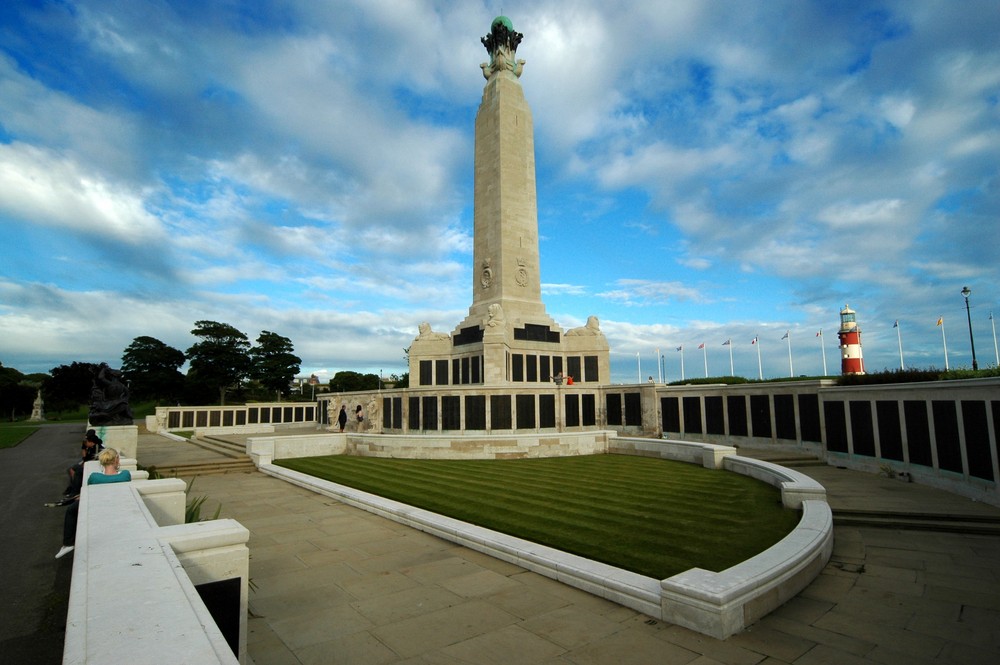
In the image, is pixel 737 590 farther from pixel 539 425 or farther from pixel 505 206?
pixel 505 206

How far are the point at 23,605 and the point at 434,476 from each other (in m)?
10.3

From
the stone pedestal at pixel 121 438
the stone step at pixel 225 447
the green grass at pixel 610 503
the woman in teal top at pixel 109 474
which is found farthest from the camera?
the stone step at pixel 225 447

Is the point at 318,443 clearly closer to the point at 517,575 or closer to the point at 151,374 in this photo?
the point at 517,575

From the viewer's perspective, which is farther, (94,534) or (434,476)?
(434,476)

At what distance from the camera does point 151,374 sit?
6850cm

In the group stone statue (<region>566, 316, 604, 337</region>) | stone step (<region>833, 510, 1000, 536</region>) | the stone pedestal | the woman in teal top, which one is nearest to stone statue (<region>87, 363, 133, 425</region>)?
the stone pedestal

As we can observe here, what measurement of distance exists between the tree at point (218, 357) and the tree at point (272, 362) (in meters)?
1.44

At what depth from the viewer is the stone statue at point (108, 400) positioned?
64.7 feet

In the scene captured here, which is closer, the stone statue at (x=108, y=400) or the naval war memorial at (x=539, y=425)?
the naval war memorial at (x=539, y=425)

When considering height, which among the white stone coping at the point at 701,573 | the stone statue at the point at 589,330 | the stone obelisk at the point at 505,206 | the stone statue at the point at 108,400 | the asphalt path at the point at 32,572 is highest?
the stone obelisk at the point at 505,206

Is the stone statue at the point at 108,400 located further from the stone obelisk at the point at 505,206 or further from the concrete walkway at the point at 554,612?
the stone obelisk at the point at 505,206

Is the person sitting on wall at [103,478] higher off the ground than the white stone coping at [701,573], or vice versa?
the person sitting on wall at [103,478]

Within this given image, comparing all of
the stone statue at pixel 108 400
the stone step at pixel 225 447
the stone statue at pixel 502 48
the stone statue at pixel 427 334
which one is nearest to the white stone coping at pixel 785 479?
the stone step at pixel 225 447

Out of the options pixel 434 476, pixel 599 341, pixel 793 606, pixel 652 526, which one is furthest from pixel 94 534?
pixel 599 341
